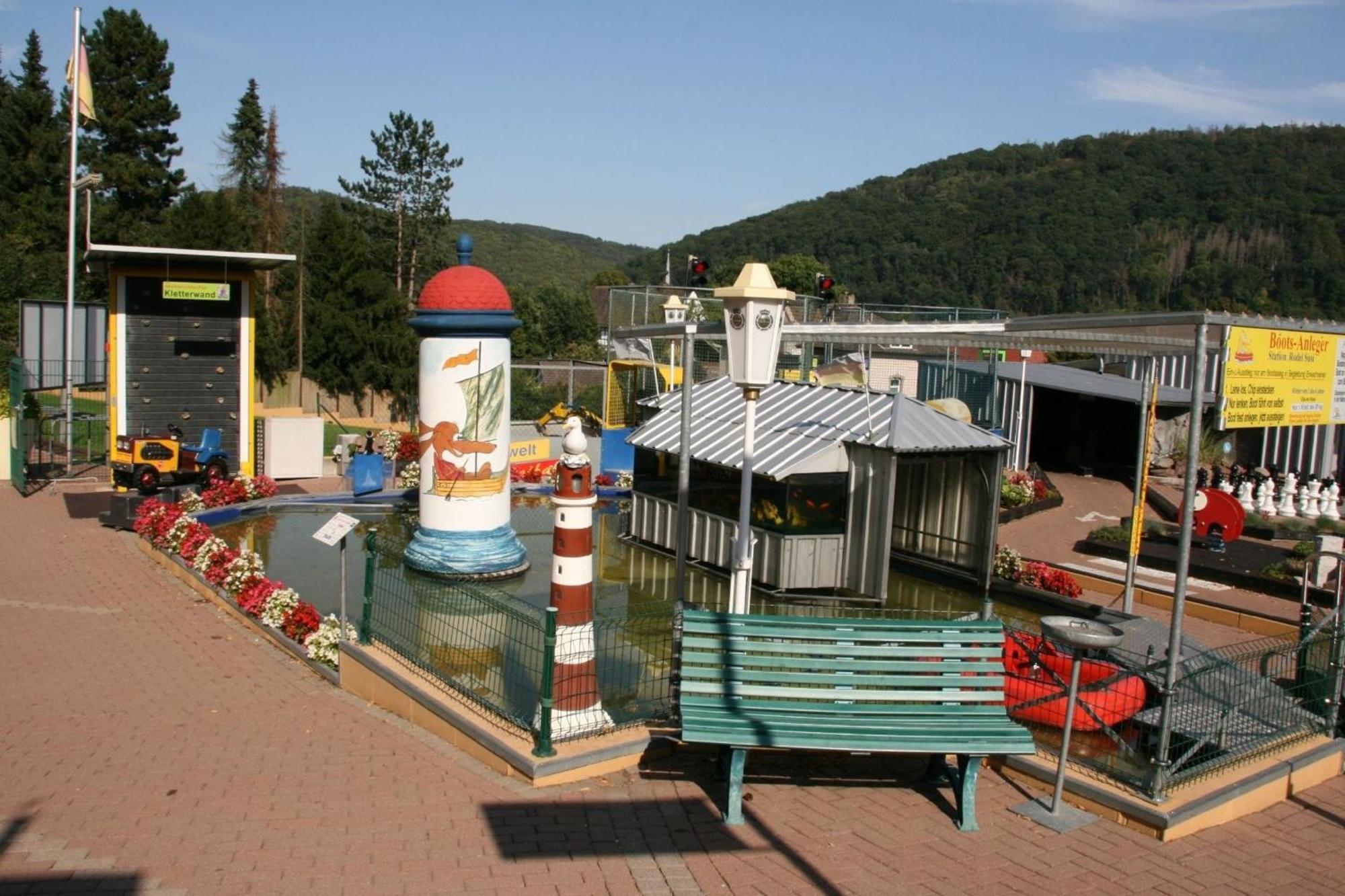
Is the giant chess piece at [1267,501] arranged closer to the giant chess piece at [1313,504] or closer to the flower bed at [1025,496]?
the giant chess piece at [1313,504]

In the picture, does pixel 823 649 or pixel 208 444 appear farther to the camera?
pixel 208 444

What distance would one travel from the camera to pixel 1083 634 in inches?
257

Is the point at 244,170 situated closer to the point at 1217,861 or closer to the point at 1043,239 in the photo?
the point at 1217,861

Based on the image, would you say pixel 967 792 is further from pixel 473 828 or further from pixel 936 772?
pixel 473 828

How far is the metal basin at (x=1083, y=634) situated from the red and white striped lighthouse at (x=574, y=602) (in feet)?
10.1

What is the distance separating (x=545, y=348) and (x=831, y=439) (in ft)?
212

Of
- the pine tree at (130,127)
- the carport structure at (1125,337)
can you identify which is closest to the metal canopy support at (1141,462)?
the carport structure at (1125,337)

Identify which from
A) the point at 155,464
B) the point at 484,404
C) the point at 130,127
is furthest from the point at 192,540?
the point at 130,127

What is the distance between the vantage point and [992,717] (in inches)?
276

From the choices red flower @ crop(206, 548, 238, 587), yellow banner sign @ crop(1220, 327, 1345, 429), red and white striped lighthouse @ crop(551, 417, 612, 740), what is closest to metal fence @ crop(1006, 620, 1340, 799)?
yellow banner sign @ crop(1220, 327, 1345, 429)

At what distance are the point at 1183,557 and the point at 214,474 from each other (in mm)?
17111

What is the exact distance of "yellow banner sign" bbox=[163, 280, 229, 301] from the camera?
20391 mm

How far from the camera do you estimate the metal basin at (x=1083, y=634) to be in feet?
21.0

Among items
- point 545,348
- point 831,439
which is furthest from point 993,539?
point 545,348
